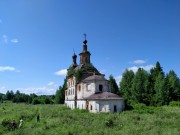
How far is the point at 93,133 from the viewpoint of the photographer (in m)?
16.4

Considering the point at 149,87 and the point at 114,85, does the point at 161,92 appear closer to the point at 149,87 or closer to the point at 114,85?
the point at 149,87

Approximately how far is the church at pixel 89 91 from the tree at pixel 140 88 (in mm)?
13885

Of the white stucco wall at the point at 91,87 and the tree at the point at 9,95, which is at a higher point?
the tree at the point at 9,95

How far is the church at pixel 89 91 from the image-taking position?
32.2 metres

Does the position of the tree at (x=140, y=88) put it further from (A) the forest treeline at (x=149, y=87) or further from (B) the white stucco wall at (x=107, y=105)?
(B) the white stucco wall at (x=107, y=105)

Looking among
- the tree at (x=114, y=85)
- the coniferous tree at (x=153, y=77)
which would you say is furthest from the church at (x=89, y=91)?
the tree at (x=114, y=85)

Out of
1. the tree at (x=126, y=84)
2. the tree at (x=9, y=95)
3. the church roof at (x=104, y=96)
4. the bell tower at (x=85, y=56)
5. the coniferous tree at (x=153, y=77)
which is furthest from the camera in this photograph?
the tree at (x=9, y=95)

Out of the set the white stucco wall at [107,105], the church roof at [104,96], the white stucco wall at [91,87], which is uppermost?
the white stucco wall at [91,87]

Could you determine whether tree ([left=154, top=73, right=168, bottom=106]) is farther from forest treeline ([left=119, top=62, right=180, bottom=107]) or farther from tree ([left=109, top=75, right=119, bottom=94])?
tree ([left=109, top=75, right=119, bottom=94])

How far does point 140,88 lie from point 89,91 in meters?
19.8

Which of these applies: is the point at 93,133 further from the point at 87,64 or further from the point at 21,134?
the point at 87,64

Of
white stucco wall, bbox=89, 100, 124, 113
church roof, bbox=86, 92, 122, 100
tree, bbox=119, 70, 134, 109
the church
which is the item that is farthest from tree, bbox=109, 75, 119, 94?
white stucco wall, bbox=89, 100, 124, 113

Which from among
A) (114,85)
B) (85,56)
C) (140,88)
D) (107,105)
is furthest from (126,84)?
(107,105)

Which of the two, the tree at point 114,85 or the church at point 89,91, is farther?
the tree at point 114,85
